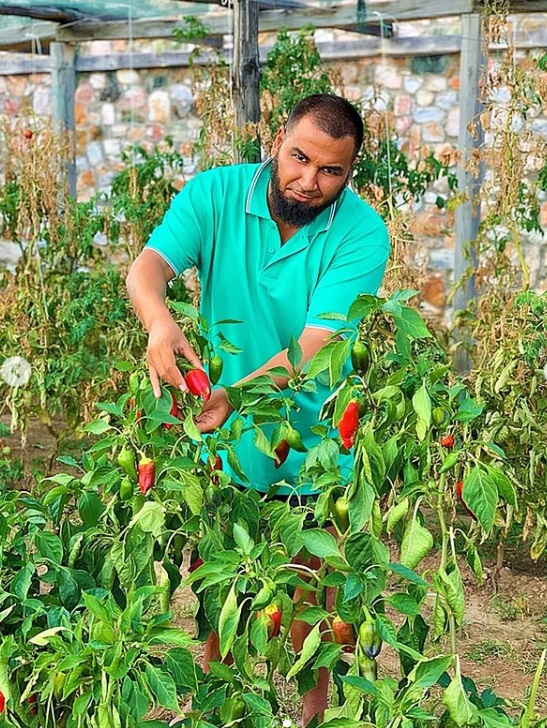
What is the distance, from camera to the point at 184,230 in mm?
2254

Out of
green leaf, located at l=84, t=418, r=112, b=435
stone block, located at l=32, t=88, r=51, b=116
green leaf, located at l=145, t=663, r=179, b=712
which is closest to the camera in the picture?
green leaf, located at l=145, t=663, r=179, b=712

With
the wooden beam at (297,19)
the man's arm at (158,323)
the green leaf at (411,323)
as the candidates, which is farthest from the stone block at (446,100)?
the green leaf at (411,323)

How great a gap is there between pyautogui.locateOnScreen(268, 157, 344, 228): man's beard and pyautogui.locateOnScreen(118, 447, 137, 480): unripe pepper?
793mm

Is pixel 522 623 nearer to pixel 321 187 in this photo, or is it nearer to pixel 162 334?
pixel 321 187

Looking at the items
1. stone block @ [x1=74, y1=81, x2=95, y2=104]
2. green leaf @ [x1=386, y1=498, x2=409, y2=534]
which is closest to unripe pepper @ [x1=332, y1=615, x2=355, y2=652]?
green leaf @ [x1=386, y1=498, x2=409, y2=534]

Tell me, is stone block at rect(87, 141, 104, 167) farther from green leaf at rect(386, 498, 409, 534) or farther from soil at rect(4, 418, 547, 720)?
green leaf at rect(386, 498, 409, 534)

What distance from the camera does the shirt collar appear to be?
234cm

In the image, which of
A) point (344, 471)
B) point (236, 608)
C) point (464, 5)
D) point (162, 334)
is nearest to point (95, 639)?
point (236, 608)

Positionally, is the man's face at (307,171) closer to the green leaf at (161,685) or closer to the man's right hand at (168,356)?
the man's right hand at (168,356)

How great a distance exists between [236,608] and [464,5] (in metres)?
3.73

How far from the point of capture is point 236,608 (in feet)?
4.92

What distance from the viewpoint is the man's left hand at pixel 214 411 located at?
1746 millimetres

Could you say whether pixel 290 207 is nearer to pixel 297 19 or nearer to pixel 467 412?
pixel 467 412

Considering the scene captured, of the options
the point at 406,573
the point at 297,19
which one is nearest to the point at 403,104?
the point at 297,19
